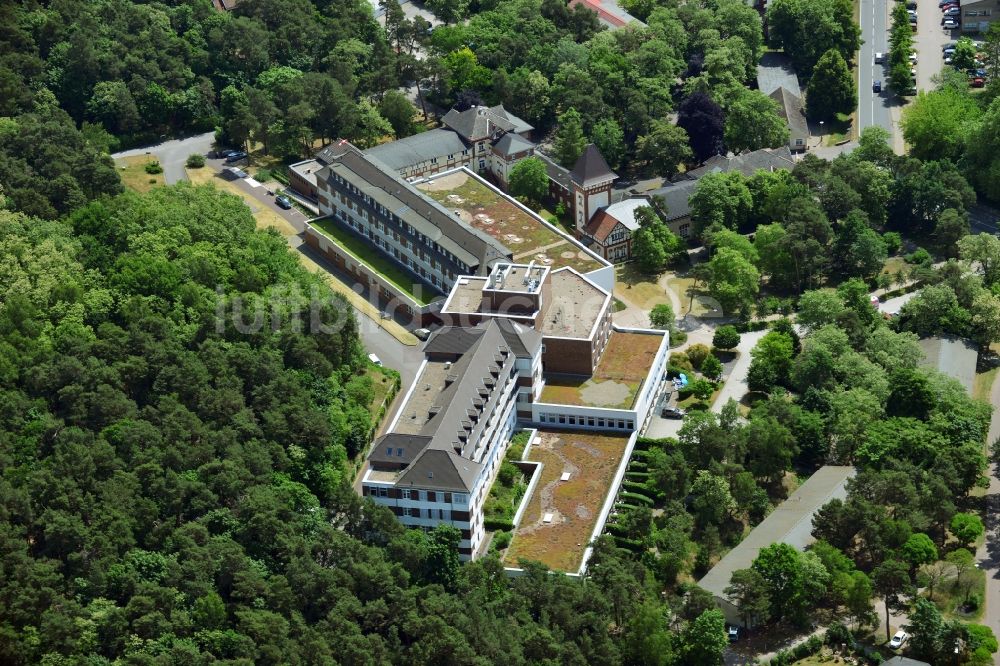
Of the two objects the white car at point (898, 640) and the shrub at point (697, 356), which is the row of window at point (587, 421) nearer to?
the shrub at point (697, 356)

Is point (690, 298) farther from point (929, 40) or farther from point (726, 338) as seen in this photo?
point (929, 40)

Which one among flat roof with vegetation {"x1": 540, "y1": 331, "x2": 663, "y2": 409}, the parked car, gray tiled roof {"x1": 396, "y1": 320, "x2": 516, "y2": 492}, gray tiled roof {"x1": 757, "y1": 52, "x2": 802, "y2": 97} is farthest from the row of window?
gray tiled roof {"x1": 757, "y1": 52, "x2": 802, "y2": 97}

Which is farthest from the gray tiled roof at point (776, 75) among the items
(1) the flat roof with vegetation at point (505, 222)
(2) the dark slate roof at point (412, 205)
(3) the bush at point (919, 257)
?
(2) the dark slate roof at point (412, 205)

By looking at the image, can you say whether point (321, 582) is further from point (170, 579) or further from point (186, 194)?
point (186, 194)

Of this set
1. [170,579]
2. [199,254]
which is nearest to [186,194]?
[199,254]

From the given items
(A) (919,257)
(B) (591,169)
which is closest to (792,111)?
(A) (919,257)

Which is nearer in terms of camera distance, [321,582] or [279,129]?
[321,582]
